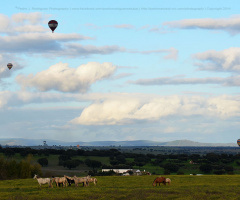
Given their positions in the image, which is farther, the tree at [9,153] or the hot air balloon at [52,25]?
the tree at [9,153]

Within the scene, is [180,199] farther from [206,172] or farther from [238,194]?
[206,172]

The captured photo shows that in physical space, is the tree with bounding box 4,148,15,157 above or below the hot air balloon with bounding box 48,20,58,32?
below

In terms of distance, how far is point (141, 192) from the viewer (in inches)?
1580

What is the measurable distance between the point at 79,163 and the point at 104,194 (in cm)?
12006

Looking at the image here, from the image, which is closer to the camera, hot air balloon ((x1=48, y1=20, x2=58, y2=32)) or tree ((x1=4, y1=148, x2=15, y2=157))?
hot air balloon ((x1=48, y1=20, x2=58, y2=32))

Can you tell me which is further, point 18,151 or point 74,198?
point 18,151

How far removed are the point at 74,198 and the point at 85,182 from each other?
401 inches

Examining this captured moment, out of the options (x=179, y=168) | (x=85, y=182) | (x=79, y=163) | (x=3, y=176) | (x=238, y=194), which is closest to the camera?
(x=238, y=194)

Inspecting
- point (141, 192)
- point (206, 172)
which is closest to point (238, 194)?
point (141, 192)

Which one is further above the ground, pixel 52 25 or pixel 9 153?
pixel 52 25

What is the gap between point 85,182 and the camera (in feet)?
155

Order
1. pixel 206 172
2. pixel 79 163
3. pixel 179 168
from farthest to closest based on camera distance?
pixel 79 163 → pixel 179 168 → pixel 206 172

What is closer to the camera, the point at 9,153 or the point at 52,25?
the point at 52,25

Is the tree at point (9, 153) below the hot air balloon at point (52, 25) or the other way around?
below
